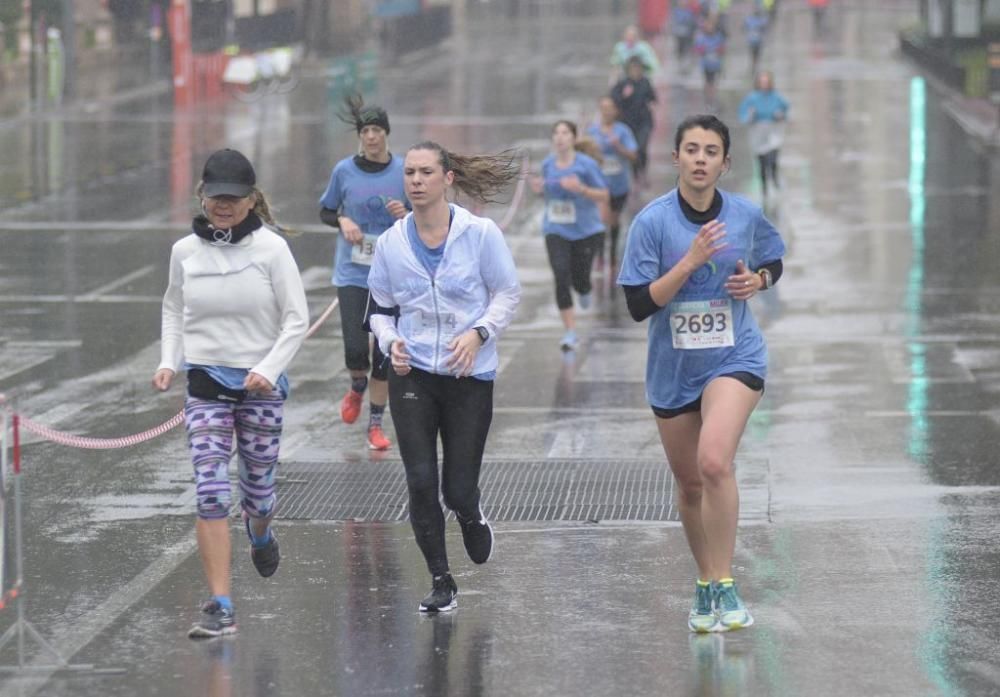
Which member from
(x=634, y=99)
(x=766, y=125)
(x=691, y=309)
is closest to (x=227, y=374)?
(x=691, y=309)

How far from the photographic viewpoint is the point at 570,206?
49.8ft

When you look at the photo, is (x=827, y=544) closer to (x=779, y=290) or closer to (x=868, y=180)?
(x=779, y=290)

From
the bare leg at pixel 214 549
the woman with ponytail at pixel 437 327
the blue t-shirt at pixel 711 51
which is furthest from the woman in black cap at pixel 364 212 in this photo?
the blue t-shirt at pixel 711 51

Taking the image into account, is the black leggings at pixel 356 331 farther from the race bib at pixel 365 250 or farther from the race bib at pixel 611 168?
the race bib at pixel 611 168

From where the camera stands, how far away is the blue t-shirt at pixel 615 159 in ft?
60.3

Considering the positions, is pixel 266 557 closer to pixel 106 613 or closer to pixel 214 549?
pixel 214 549

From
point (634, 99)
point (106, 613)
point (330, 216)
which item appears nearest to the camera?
point (106, 613)

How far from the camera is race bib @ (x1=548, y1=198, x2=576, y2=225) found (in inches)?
597

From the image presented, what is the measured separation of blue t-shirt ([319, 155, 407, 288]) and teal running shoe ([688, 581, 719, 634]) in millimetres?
4183

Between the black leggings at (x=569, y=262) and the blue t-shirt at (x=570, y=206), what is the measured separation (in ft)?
0.20

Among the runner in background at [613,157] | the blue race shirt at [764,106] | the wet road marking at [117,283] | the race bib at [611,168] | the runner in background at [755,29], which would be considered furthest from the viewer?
the runner in background at [755,29]

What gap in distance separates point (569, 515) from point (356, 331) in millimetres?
2384

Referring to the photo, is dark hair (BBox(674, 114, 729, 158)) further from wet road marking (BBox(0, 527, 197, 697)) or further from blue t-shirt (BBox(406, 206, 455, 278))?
wet road marking (BBox(0, 527, 197, 697))

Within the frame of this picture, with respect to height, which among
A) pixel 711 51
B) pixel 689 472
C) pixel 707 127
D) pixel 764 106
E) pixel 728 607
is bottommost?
pixel 728 607
